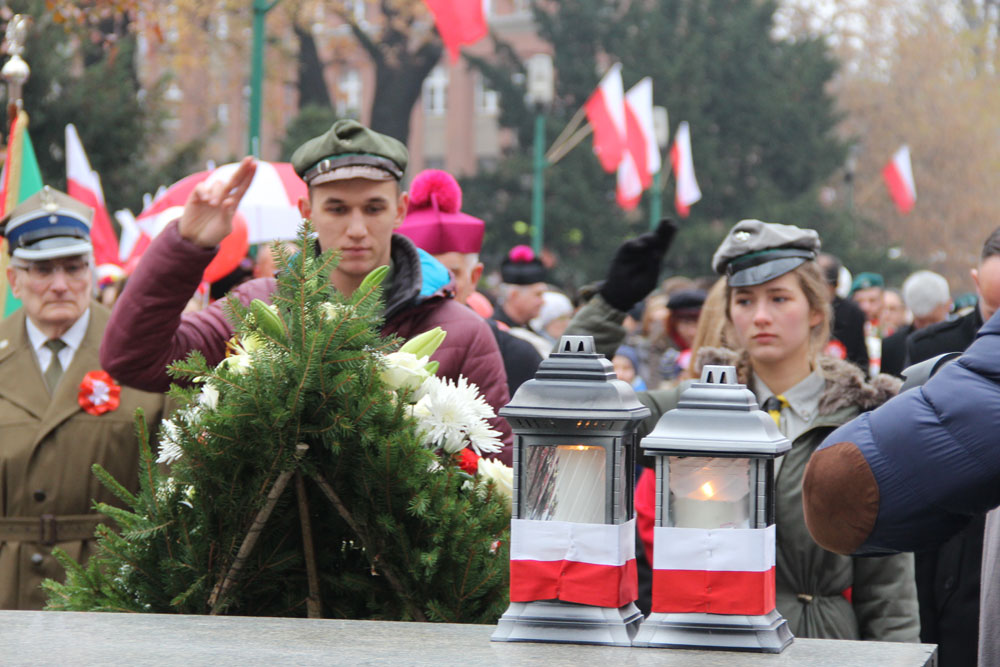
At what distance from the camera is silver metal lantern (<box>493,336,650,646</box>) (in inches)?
86.1

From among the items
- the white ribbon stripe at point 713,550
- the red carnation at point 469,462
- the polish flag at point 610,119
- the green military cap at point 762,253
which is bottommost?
the white ribbon stripe at point 713,550

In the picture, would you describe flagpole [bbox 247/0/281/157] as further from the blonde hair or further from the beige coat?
the blonde hair

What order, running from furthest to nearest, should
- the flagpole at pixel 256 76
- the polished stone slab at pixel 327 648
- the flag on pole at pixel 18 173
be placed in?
the flagpole at pixel 256 76 < the flag on pole at pixel 18 173 < the polished stone slab at pixel 327 648

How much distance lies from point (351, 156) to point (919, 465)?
2.30m

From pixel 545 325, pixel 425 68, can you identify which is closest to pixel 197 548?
pixel 545 325

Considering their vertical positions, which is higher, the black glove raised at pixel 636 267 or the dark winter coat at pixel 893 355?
the black glove raised at pixel 636 267

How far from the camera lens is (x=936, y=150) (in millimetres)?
48656

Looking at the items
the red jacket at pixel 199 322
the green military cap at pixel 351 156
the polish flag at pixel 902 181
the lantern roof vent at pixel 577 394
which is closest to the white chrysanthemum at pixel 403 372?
the lantern roof vent at pixel 577 394

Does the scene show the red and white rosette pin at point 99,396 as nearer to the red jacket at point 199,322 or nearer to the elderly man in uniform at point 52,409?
the elderly man in uniform at point 52,409

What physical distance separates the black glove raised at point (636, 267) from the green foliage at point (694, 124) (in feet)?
98.9

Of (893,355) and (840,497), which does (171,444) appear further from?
(893,355)

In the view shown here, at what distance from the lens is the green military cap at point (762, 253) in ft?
13.7

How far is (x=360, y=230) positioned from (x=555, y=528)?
1.71m

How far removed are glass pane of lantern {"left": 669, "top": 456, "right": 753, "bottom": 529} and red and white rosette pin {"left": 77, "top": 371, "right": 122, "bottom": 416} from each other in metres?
3.22
